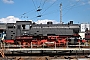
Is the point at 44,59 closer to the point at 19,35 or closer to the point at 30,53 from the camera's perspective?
the point at 30,53

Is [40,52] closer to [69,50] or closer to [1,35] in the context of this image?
[69,50]

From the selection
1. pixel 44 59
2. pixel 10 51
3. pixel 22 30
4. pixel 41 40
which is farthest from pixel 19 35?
pixel 44 59

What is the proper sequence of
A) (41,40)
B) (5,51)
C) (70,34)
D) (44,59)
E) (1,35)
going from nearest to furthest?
(44,59) < (5,51) < (41,40) < (70,34) < (1,35)

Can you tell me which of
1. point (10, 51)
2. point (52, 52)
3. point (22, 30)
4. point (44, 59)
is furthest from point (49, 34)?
point (44, 59)

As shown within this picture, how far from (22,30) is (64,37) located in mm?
6813

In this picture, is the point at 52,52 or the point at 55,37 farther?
the point at 55,37

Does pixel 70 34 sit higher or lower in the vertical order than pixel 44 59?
higher

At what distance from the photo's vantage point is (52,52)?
19.5 m

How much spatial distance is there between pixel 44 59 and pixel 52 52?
16.5ft

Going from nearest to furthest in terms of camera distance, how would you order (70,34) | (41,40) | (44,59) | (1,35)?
(44,59) → (41,40) → (70,34) → (1,35)

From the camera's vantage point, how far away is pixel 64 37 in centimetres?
2369

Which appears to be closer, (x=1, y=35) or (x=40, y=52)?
(x=40, y=52)

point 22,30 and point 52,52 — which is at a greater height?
point 22,30

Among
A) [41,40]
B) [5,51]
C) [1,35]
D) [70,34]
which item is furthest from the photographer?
[1,35]
